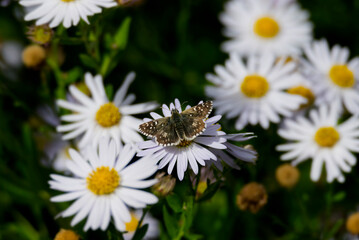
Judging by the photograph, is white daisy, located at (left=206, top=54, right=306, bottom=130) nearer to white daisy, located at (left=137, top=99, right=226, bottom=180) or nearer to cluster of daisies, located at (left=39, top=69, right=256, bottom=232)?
cluster of daisies, located at (left=39, top=69, right=256, bottom=232)

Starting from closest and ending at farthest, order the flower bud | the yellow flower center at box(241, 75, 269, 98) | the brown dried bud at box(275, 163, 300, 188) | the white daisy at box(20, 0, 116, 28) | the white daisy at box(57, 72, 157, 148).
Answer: the white daisy at box(20, 0, 116, 28) → the white daisy at box(57, 72, 157, 148) → the brown dried bud at box(275, 163, 300, 188) → the flower bud → the yellow flower center at box(241, 75, 269, 98)

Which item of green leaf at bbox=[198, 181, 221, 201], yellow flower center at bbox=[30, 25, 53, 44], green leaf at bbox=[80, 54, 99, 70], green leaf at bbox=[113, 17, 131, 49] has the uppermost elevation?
green leaf at bbox=[113, 17, 131, 49]

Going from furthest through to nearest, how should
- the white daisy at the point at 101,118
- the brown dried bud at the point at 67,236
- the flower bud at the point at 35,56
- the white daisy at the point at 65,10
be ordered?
the flower bud at the point at 35,56
the white daisy at the point at 101,118
the white daisy at the point at 65,10
the brown dried bud at the point at 67,236

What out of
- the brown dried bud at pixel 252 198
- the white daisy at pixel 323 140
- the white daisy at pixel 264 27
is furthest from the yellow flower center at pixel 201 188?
the white daisy at pixel 264 27

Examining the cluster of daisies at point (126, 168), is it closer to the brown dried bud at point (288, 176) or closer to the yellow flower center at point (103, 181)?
the yellow flower center at point (103, 181)

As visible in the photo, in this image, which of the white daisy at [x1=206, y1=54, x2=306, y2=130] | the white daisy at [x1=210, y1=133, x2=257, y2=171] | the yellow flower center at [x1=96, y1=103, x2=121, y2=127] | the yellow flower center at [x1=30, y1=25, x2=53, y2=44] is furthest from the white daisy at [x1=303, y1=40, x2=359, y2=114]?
the yellow flower center at [x1=30, y1=25, x2=53, y2=44]

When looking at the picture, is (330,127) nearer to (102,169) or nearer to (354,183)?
(354,183)

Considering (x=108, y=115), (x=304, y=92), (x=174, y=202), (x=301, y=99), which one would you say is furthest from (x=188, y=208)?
(x=304, y=92)
